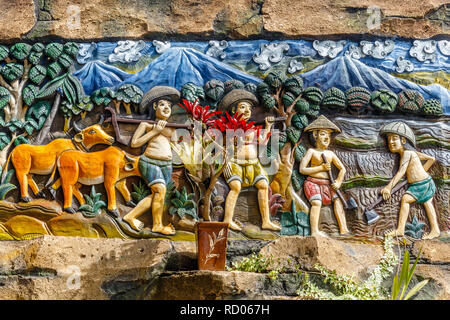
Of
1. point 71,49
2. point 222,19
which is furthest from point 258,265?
point 71,49

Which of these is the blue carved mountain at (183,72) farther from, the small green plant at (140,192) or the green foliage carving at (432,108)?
the green foliage carving at (432,108)

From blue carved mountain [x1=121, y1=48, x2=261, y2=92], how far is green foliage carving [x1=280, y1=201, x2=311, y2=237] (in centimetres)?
135

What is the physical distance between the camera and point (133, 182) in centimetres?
608

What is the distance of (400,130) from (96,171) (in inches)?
115

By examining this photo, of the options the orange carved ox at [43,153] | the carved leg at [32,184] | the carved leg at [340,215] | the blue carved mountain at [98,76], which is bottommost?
the carved leg at [340,215]

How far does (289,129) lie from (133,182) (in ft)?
5.13

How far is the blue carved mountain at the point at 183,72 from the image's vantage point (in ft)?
20.8

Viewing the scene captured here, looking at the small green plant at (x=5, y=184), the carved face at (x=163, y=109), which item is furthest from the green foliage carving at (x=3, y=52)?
the carved face at (x=163, y=109)

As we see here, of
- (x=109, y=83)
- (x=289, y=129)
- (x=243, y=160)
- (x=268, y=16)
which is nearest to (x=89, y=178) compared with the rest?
(x=109, y=83)

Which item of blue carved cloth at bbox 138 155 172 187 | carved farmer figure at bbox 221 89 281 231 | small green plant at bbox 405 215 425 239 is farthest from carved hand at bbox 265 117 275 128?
small green plant at bbox 405 215 425 239

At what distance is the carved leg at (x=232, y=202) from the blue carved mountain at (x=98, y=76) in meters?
1.52

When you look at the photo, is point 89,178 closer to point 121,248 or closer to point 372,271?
point 121,248

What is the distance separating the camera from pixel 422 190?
6.06 m

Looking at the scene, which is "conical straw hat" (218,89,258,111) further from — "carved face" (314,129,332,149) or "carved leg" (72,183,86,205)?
"carved leg" (72,183,86,205)
